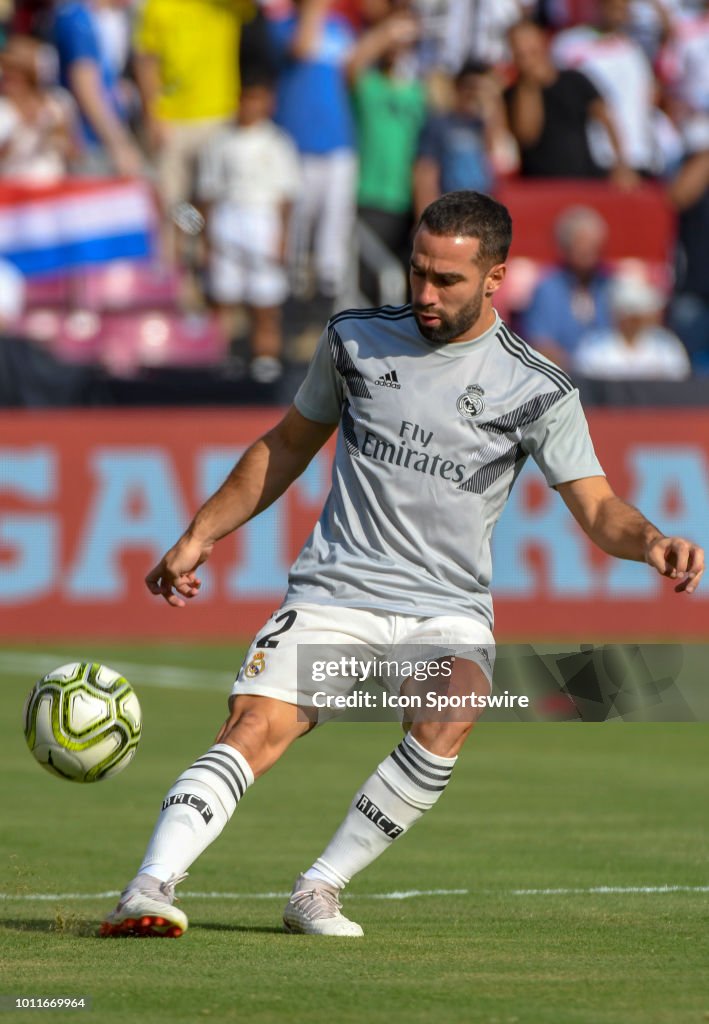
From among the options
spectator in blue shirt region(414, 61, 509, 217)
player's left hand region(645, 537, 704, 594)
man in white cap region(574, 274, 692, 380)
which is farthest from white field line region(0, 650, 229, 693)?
player's left hand region(645, 537, 704, 594)

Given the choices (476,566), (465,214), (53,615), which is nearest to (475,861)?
(476,566)

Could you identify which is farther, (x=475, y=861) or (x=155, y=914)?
(x=475, y=861)

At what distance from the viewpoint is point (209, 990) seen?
5027mm

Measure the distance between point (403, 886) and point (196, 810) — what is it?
5.60 ft

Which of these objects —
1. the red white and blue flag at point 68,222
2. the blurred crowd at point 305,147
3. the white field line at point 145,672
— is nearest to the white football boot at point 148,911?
the white field line at point 145,672

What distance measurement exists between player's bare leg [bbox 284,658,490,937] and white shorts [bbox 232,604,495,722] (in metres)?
0.10

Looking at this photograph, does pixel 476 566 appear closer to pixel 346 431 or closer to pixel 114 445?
pixel 346 431

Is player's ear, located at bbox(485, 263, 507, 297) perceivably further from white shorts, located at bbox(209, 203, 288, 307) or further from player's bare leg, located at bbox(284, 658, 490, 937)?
white shorts, located at bbox(209, 203, 288, 307)

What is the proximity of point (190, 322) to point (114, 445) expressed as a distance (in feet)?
7.83

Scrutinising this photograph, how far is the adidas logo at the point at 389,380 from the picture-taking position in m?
6.16

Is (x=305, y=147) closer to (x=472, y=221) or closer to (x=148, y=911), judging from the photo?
(x=472, y=221)

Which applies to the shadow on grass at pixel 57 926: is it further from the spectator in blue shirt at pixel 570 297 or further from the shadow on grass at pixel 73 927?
the spectator in blue shirt at pixel 570 297

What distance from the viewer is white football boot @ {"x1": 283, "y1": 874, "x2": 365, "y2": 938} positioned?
19.7 ft

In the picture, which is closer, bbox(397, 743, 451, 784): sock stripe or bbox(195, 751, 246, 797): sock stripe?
bbox(195, 751, 246, 797): sock stripe
